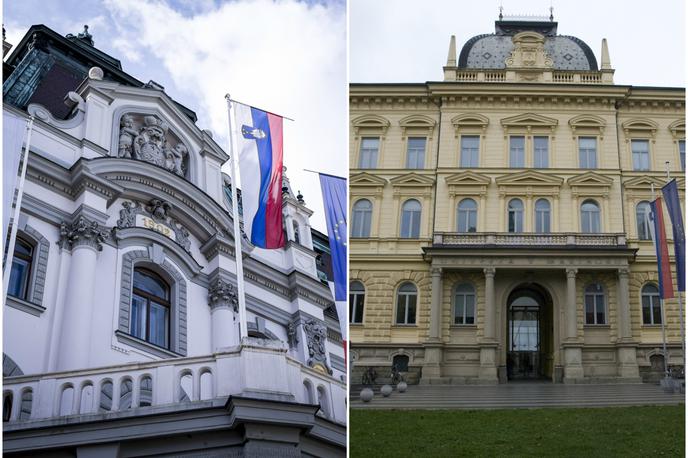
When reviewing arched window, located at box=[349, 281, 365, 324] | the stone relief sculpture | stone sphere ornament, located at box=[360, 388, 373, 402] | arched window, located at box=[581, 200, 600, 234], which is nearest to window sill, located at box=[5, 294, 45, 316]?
the stone relief sculpture

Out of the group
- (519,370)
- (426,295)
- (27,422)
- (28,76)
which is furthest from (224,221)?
(519,370)

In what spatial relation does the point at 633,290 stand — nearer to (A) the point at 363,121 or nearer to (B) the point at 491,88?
(B) the point at 491,88

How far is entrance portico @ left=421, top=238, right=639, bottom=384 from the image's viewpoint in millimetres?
22375

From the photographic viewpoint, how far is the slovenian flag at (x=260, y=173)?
35.5ft

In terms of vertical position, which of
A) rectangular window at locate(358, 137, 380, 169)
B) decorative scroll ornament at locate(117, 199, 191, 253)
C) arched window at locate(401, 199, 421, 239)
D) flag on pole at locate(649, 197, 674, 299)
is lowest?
decorative scroll ornament at locate(117, 199, 191, 253)

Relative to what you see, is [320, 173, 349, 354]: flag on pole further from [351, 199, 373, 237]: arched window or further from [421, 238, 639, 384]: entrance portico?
[351, 199, 373, 237]: arched window

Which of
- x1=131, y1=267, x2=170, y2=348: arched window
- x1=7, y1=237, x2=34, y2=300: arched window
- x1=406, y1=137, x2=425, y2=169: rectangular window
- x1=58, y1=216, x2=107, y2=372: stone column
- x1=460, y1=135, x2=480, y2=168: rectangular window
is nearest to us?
x1=58, y1=216, x2=107, y2=372: stone column

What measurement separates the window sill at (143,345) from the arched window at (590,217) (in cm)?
1530

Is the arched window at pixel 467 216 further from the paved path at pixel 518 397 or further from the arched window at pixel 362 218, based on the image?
the paved path at pixel 518 397

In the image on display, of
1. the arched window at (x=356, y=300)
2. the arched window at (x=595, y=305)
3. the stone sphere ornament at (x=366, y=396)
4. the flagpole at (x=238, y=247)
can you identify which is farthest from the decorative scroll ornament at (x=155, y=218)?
the arched window at (x=595, y=305)

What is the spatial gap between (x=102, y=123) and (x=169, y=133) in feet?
4.31

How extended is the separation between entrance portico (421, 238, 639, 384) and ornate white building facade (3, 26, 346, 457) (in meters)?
6.83

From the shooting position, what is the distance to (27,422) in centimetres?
846

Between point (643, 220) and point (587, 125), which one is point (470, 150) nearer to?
point (587, 125)
